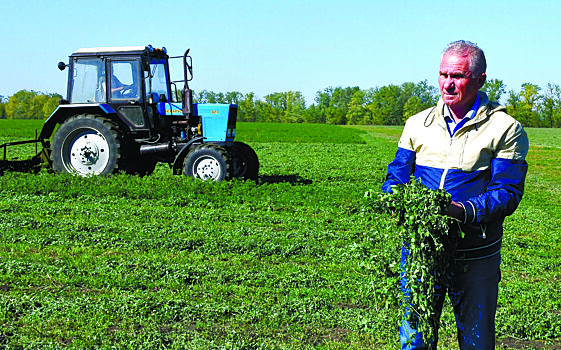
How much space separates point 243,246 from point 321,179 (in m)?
6.70

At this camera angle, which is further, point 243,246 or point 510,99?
point 510,99

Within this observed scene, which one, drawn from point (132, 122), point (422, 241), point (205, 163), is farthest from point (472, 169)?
point (132, 122)

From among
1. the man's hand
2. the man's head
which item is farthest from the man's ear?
the man's hand

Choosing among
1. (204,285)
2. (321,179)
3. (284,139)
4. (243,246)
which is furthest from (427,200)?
(284,139)

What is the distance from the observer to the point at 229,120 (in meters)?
11.5

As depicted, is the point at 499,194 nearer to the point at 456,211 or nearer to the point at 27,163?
the point at 456,211

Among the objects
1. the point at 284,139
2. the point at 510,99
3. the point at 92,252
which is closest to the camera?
the point at 92,252

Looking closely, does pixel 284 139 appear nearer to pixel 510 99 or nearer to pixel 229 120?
pixel 229 120

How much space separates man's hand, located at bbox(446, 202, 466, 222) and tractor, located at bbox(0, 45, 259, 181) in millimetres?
7888

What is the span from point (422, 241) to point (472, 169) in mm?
439

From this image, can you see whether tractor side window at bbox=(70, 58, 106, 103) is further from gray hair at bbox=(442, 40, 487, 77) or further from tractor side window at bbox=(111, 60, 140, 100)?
gray hair at bbox=(442, 40, 487, 77)

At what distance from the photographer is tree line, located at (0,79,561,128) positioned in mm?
81125

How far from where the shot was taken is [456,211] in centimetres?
270

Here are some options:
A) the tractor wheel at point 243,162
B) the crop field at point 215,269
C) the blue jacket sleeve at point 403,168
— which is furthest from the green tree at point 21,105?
the blue jacket sleeve at point 403,168
